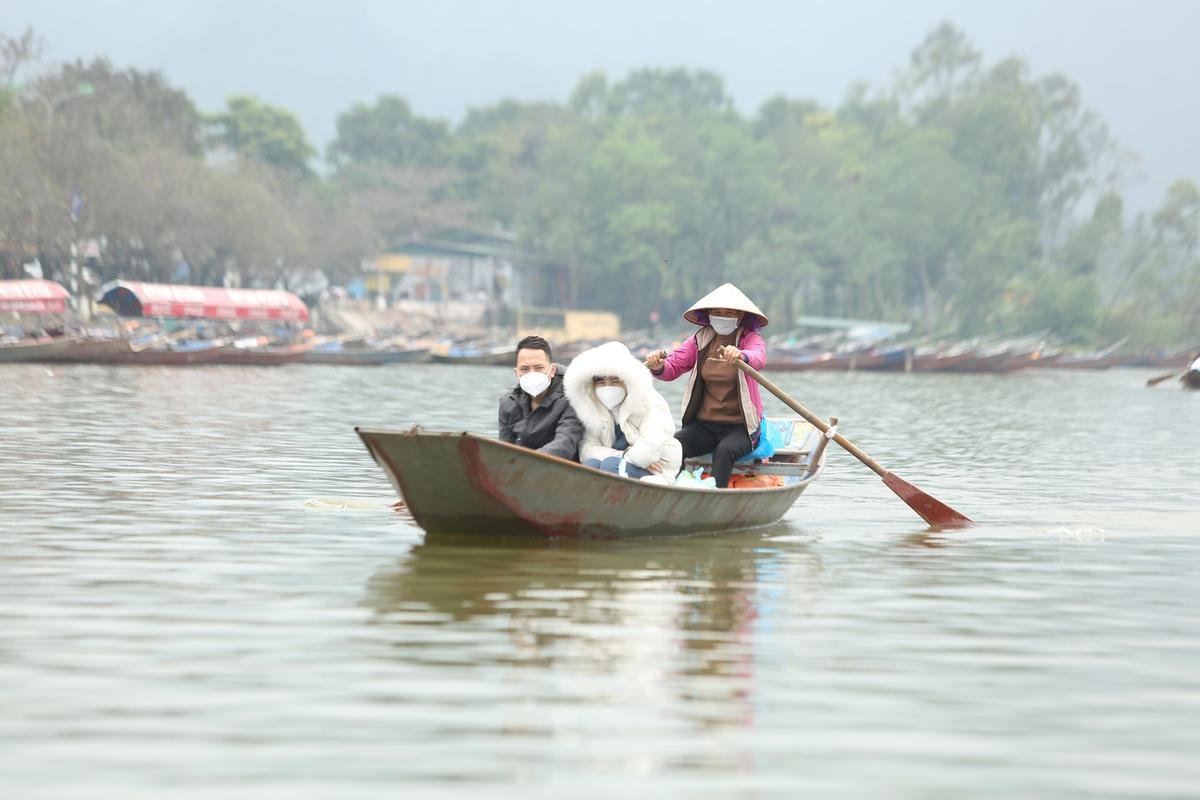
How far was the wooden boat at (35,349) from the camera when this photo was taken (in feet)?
161

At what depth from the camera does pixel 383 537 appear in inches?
467

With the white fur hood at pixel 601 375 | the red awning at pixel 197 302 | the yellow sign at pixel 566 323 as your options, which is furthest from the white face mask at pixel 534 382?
the yellow sign at pixel 566 323

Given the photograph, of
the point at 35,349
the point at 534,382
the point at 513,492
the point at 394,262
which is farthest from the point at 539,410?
the point at 394,262

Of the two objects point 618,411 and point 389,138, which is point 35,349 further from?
point 389,138

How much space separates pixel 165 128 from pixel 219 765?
68.7m

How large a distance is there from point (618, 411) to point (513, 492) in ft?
3.95

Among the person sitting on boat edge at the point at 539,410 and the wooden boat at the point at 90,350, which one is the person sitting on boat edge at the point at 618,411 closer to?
the person sitting on boat edge at the point at 539,410

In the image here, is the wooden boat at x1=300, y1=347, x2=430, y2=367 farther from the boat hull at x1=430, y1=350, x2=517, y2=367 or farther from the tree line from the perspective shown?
the tree line

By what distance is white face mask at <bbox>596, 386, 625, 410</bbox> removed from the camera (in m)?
11.4

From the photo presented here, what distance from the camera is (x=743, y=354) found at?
40.9 feet

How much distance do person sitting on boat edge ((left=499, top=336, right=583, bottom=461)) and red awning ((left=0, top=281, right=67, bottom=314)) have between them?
48050 millimetres

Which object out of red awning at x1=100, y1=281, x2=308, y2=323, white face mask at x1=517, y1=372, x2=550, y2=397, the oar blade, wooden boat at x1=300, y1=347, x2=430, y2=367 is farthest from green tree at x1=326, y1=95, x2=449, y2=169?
white face mask at x1=517, y1=372, x2=550, y2=397

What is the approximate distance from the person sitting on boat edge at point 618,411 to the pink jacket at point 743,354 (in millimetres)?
988

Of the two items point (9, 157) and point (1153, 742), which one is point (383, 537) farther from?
point (9, 157)
